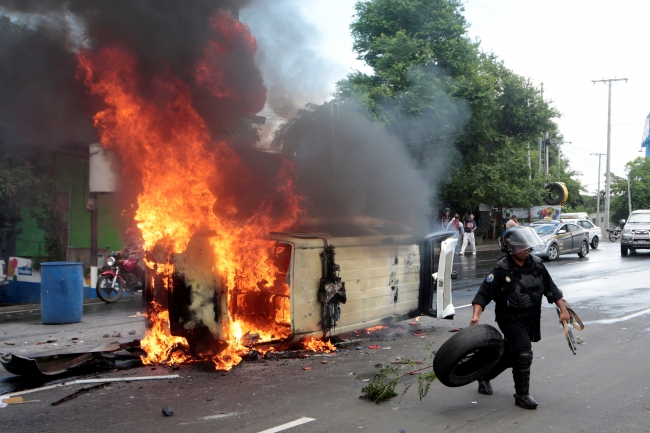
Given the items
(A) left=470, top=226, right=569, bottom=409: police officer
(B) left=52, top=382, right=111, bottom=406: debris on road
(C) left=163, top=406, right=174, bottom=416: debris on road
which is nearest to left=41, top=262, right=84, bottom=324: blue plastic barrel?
(B) left=52, top=382, right=111, bottom=406: debris on road

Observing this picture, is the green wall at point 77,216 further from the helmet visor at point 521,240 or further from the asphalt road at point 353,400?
the helmet visor at point 521,240

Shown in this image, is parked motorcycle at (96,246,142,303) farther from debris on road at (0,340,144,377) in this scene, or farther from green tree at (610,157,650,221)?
green tree at (610,157,650,221)

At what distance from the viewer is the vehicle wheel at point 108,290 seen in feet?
39.4

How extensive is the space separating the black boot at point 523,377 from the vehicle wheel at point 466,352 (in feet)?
A: 0.55

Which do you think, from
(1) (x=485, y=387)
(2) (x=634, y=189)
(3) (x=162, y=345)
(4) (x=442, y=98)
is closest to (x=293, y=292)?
(3) (x=162, y=345)

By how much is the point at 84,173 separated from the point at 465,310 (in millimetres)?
10572

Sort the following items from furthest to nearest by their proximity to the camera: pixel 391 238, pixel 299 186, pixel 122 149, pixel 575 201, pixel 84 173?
pixel 575 201, pixel 84 173, pixel 299 186, pixel 122 149, pixel 391 238

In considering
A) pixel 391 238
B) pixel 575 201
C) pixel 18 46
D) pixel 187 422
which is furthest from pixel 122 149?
pixel 575 201

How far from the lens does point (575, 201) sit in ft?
187

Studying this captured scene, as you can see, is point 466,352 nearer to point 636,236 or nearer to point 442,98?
point 442,98

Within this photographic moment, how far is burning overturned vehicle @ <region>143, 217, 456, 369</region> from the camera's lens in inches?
238

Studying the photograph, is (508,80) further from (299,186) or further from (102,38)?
(102,38)

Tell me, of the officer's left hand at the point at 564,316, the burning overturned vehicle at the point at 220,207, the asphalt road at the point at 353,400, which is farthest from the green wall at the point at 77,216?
the officer's left hand at the point at 564,316

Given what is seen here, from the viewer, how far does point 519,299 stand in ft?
16.2
